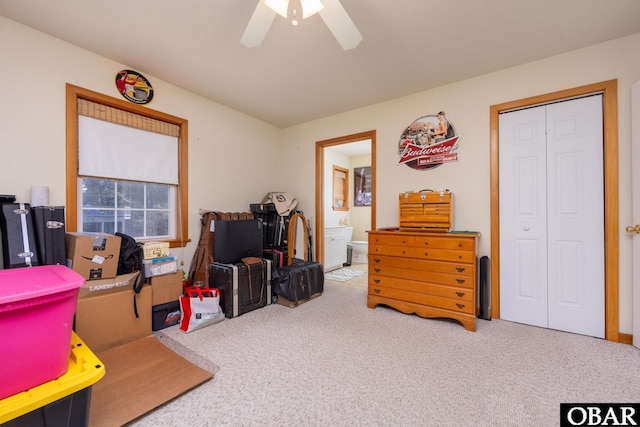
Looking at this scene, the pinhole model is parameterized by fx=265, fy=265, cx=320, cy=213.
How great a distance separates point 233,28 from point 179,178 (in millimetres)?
1783

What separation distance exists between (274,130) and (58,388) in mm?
3926

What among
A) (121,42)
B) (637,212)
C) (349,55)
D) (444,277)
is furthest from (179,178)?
(637,212)

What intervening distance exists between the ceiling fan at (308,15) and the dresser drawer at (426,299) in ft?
7.51

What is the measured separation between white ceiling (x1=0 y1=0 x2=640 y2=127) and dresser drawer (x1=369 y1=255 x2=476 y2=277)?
192cm

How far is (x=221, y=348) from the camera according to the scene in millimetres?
2080

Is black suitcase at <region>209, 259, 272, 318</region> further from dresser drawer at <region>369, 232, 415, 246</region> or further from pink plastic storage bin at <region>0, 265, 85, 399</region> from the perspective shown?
pink plastic storage bin at <region>0, 265, 85, 399</region>

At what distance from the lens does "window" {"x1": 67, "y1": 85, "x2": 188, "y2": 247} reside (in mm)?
2400

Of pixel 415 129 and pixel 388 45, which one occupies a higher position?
pixel 388 45

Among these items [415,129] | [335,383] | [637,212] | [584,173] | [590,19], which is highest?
[590,19]

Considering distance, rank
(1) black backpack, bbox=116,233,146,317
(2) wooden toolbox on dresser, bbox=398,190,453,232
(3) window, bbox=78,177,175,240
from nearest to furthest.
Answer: (1) black backpack, bbox=116,233,146,317 < (3) window, bbox=78,177,175,240 < (2) wooden toolbox on dresser, bbox=398,190,453,232

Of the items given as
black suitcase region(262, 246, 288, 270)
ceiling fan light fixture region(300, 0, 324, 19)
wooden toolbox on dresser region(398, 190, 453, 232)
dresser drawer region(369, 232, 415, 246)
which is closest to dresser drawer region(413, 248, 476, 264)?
dresser drawer region(369, 232, 415, 246)

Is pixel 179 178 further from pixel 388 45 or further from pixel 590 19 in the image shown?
pixel 590 19

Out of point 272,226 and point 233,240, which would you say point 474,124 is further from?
point 233,240

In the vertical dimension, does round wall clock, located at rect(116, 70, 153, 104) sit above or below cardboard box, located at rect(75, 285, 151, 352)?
above
